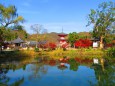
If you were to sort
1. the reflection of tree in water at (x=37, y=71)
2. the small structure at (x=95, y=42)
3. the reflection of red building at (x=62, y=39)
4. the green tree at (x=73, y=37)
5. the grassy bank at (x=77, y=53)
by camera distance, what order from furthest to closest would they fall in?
the reflection of red building at (x=62, y=39) < the small structure at (x=95, y=42) < the green tree at (x=73, y=37) < the grassy bank at (x=77, y=53) < the reflection of tree in water at (x=37, y=71)

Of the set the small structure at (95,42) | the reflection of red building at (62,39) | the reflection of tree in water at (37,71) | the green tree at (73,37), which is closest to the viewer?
the reflection of tree in water at (37,71)

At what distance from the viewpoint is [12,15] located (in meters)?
46.3

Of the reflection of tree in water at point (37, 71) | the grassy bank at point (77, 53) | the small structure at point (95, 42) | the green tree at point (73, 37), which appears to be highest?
the green tree at point (73, 37)

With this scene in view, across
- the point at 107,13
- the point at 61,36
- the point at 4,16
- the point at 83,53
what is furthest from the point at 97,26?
the point at 4,16

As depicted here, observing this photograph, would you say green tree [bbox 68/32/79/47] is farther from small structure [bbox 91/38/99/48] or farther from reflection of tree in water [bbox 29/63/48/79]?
reflection of tree in water [bbox 29/63/48/79]

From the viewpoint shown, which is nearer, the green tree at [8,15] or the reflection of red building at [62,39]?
the green tree at [8,15]

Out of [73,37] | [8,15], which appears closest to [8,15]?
[8,15]

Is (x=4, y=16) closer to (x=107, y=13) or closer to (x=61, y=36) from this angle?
(x=107, y=13)

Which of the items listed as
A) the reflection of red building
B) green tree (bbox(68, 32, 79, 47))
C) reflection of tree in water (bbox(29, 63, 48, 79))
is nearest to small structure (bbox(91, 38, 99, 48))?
green tree (bbox(68, 32, 79, 47))

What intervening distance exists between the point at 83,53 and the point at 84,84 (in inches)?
1316

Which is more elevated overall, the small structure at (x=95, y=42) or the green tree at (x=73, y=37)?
the green tree at (x=73, y=37)

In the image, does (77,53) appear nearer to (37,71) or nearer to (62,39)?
(62,39)

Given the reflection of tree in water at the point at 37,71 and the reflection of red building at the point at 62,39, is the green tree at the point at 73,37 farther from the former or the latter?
the reflection of tree in water at the point at 37,71

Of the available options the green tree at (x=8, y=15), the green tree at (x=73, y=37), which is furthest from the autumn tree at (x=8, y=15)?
the green tree at (x=73, y=37)
